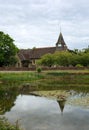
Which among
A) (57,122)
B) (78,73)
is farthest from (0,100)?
(78,73)

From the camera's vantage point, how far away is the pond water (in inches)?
667

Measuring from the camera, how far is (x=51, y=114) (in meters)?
20.5

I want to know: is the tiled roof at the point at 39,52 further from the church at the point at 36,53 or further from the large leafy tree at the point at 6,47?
the large leafy tree at the point at 6,47

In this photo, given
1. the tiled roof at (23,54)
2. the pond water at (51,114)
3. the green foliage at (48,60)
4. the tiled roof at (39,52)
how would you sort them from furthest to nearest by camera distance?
the tiled roof at (39,52)
the tiled roof at (23,54)
the green foliage at (48,60)
the pond water at (51,114)

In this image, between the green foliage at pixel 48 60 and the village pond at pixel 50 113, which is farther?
the green foliage at pixel 48 60

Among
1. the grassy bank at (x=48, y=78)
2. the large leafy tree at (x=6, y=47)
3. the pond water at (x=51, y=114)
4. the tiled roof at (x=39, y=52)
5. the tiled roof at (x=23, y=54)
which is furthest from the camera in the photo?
the tiled roof at (x=39, y=52)

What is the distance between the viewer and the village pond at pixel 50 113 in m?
17.0

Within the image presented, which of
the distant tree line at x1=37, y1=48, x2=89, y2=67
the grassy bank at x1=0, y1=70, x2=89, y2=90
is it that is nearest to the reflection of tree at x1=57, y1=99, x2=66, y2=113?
the grassy bank at x1=0, y1=70, x2=89, y2=90

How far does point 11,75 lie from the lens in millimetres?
50594

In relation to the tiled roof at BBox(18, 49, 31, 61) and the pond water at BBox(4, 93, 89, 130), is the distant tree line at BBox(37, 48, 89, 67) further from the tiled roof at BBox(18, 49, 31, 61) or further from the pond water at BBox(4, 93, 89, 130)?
the pond water at BBox(4, 93, 89, 130)

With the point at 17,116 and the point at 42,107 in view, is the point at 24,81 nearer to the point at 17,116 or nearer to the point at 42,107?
the point at 42,107

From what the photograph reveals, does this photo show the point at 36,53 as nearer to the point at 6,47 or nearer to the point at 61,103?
the point at 6,47

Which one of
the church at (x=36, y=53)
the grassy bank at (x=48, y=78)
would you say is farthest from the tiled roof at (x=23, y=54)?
the grassy bank at (x=48, y=78)

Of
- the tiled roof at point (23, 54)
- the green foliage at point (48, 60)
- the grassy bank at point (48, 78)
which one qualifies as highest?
the tiled roof at point (23, 54)
